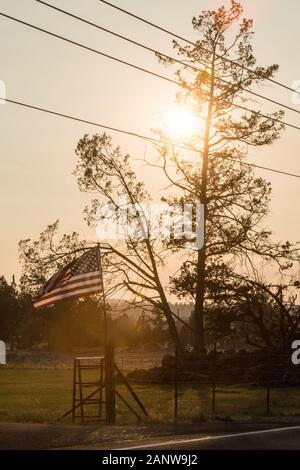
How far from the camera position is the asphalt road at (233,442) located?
1538 cm

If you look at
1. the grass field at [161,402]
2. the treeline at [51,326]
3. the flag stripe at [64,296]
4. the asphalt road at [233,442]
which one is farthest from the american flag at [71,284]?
the treeline at [51,326]

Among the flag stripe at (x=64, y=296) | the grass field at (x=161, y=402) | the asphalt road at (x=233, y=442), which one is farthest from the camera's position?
the grass field at (x=161, y=402)

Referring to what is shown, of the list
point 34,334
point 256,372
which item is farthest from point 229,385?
point 34,334

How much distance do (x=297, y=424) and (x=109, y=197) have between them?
22.2 m

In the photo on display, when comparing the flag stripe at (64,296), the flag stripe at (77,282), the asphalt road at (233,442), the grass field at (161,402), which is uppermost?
the flag stripe at (77,282)

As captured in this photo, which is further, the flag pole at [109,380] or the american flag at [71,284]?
the american flag at [71,284]

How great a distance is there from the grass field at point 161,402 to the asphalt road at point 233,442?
465 cm

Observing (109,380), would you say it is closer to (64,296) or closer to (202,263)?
(64,296)

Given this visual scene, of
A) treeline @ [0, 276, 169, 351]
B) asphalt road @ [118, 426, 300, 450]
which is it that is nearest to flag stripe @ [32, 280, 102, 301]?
asphalt road @ [118, 426, 300, 450]

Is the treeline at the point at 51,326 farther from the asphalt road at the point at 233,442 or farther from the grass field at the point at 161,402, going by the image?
the asphalt road at the point at 233,442

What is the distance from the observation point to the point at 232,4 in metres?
39.8

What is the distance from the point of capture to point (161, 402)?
34406 millimetres

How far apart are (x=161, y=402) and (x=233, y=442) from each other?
720 inches
